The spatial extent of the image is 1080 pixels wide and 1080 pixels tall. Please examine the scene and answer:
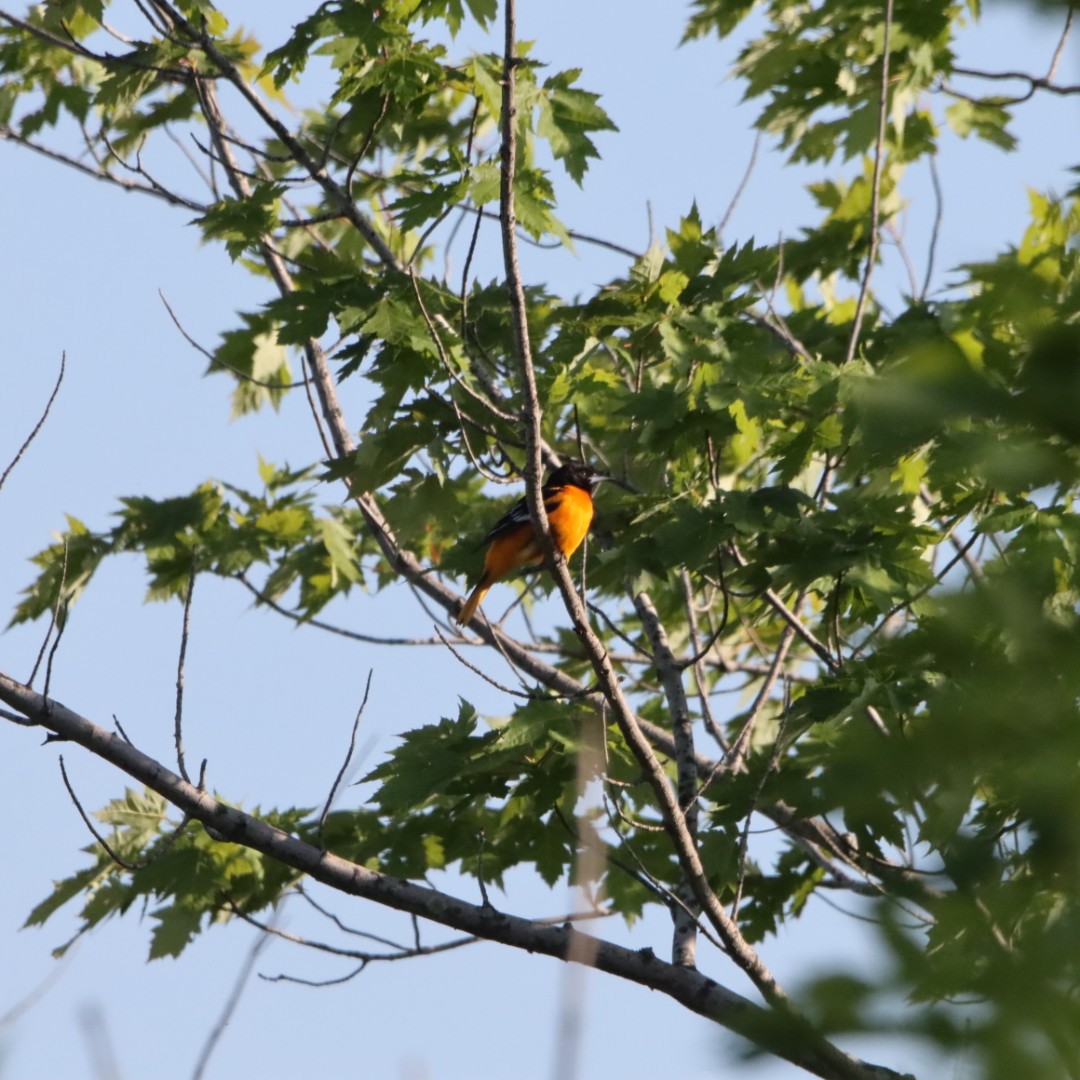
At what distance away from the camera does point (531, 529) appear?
6.78 meters

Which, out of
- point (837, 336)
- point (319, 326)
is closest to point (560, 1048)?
point (319, 326)

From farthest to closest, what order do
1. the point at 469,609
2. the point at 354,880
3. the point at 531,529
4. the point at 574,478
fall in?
the point at 574,478 < the point at 469,609 < the point at 531,529 < the point at 354,880

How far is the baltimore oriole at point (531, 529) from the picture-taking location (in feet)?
22.3

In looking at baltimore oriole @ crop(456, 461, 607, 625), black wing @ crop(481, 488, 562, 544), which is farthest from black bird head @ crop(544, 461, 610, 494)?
black wing @ crop(481, 488, 562, 544)

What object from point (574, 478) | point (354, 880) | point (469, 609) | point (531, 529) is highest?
point (574, 478)

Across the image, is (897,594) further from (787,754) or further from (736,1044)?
(736,1044)

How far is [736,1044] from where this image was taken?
121cm

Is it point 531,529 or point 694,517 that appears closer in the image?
point 694,517

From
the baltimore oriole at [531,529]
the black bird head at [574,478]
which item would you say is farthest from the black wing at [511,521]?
the black bird head at [574,478]

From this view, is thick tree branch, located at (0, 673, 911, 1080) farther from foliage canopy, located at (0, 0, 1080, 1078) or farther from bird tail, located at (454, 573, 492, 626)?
bird tail, located at (454, 573, 492, 626)

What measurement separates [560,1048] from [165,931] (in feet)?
15.5

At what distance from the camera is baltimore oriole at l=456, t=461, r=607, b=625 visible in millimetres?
6805

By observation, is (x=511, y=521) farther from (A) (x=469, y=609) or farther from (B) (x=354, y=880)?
(B) (x=354, y=880)

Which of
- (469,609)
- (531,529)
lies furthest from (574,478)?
(469,609)
